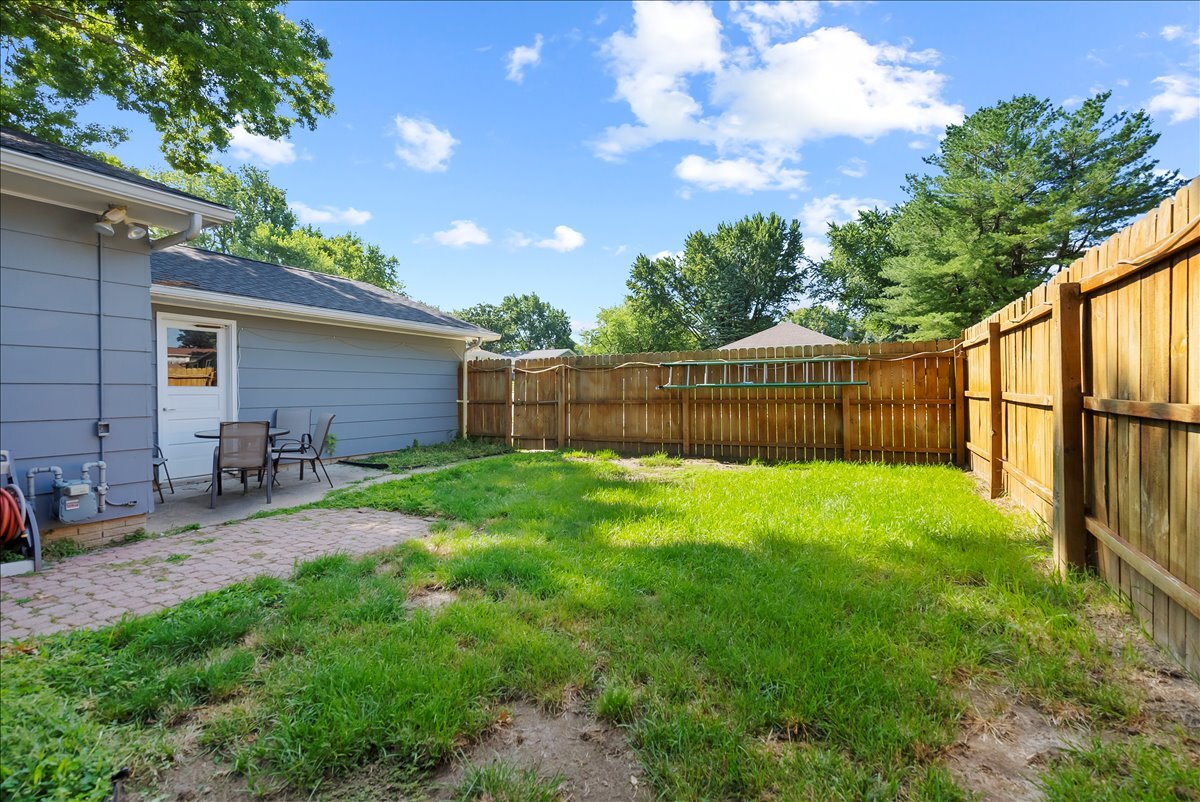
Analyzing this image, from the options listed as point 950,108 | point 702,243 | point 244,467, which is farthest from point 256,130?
point 702,243

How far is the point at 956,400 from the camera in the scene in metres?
6.38

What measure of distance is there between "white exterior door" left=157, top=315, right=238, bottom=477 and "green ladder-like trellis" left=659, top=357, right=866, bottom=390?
603cm

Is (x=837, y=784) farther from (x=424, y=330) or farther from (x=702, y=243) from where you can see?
(x=702, y=243)

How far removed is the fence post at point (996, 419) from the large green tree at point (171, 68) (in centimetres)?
989

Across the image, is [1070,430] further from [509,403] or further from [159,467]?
[159,467]

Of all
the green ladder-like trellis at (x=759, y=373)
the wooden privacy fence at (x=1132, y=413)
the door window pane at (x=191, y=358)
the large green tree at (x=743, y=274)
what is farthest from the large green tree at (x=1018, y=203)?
the door window pane at (x=191, y=358)

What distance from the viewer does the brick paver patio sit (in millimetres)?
2529

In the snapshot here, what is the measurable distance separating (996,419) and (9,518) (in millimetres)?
7342

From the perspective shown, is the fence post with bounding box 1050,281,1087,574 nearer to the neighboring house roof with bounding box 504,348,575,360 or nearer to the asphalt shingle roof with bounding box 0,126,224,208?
the asphalt shingle roof with bounding box 0,126,224,208

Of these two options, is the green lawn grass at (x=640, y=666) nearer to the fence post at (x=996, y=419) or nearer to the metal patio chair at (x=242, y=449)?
the fence post at (x=996, y=419)

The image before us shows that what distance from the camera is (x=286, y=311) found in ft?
22.6

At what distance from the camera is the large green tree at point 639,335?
31.8 metres

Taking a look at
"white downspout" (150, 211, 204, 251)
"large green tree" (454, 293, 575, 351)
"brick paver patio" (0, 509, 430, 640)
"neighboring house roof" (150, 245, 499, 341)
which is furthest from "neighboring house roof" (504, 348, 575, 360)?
"large green tree" (454, 293, 575, 351)

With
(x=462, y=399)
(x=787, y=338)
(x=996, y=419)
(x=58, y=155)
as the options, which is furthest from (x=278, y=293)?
(x=787, y=338)
